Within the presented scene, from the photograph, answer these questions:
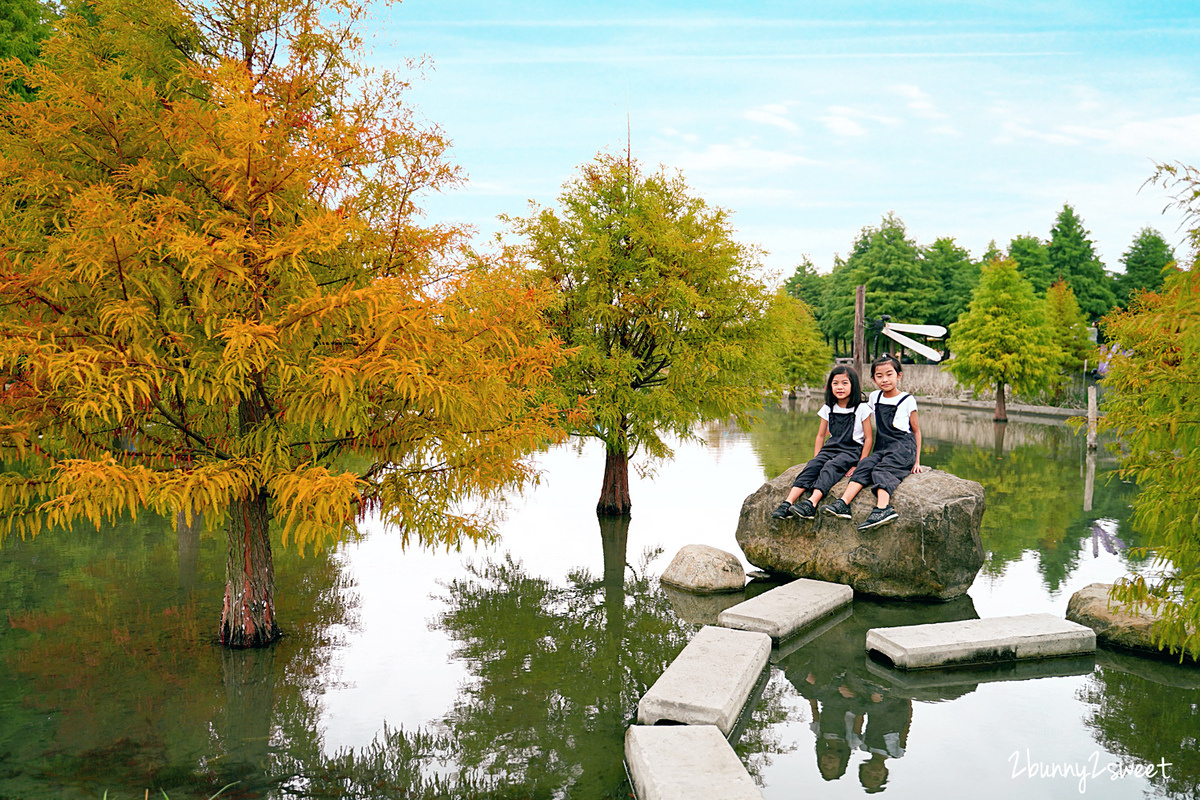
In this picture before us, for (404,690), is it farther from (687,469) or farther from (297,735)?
(687,469)

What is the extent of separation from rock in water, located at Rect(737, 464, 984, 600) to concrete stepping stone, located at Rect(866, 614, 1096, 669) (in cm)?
148

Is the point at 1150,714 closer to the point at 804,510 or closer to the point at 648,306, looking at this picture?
the point at 804,510

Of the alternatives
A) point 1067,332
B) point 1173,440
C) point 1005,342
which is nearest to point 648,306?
point 1173,440

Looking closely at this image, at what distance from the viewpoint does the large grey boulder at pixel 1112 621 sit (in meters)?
7.66

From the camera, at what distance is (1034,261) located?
54.0 m

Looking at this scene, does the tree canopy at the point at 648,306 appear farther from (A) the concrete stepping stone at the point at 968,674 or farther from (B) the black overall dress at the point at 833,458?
(A) the concrete stepping stone at the point at 968,674

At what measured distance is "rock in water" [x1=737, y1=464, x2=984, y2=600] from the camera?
9.31 metres

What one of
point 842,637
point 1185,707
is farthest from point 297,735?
point 1185,707

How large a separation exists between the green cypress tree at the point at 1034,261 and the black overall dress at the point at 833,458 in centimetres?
4790

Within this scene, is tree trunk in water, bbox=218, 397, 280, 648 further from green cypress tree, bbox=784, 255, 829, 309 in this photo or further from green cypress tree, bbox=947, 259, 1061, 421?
green cypress tree, bbox=784, 255, 829, 309

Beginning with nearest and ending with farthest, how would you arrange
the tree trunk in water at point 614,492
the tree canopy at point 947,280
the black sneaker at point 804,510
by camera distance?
the black sneaker at point 804,510 → the tree trunk in water at point 614,492 → the tree canopy at point 947,280

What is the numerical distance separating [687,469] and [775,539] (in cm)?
1134

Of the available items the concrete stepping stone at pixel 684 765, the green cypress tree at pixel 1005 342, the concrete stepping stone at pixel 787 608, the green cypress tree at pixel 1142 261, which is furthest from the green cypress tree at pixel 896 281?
the concrete stepping stone at pixel 684 765

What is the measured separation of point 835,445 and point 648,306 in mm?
3742
